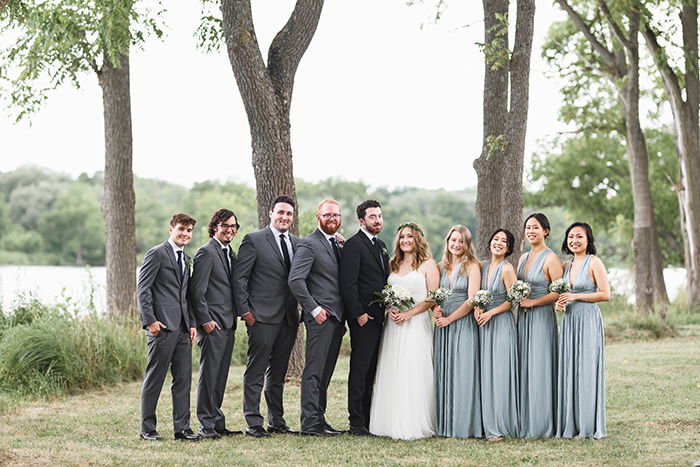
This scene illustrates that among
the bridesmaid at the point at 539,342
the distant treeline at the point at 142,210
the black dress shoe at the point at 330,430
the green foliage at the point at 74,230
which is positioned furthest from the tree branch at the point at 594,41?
the green foliage at the point at 74,230

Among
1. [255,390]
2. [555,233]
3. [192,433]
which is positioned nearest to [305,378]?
[255,390]

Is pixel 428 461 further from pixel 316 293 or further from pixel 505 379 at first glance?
pixel 316 293

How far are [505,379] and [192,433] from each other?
2773 mm

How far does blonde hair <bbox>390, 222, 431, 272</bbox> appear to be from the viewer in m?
8.44

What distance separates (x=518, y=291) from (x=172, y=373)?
3052 millimetres

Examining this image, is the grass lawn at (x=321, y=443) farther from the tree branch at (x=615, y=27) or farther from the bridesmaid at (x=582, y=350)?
the tree branch at (x=615, y=27)

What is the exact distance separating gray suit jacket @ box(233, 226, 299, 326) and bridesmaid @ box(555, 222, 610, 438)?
2428 mm

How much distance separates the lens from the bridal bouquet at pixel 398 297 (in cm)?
822

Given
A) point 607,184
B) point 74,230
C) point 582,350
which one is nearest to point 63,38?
point 582,350

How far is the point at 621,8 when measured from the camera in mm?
19969

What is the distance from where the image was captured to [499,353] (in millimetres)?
8258

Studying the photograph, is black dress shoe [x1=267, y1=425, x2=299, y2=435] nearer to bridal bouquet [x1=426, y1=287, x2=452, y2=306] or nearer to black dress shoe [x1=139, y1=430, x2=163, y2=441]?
black dress shoe [x1=139, y1=430, x2=163, y2=441]

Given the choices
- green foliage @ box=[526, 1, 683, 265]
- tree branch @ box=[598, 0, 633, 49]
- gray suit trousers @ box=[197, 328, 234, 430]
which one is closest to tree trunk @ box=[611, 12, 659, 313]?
tree branch @ box=[598, 0, 633, 49]

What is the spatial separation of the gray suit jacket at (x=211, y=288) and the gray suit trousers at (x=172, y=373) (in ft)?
0.90
